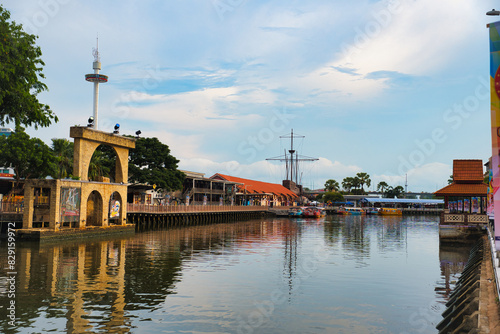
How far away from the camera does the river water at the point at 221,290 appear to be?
12711 millimetres

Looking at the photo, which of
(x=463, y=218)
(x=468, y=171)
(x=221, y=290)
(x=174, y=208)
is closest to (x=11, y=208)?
(x=174, y=208)

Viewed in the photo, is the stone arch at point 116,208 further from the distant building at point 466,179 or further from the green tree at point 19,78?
the distant building at point 466,179

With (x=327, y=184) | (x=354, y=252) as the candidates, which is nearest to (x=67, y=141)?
(x=354, y=252)

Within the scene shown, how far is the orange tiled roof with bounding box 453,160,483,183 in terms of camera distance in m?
34.9

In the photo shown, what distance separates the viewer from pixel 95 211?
1497 inches

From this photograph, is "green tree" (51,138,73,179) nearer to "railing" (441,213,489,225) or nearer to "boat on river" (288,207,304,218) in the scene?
"railing" (441,213,489,225)

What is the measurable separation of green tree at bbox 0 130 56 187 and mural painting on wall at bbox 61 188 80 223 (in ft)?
24.4

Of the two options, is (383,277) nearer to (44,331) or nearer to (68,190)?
(44,331)

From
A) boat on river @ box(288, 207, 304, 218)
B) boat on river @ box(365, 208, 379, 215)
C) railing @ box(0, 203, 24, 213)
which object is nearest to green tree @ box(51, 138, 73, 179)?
railing @ box(0, 203, 24, 213)

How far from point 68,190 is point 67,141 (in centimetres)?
1979

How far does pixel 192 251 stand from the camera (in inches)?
1163

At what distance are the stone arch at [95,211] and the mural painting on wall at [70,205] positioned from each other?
335 cm

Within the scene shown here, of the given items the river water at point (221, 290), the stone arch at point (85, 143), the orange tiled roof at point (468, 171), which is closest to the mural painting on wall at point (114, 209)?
the stone arch at point (85, 143)

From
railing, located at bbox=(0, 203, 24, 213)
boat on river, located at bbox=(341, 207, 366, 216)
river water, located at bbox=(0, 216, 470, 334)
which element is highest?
railing, located at bbox=(0, 203, 24, 213)
